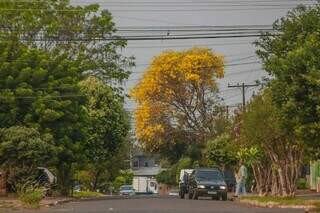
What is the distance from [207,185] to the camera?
43656mm

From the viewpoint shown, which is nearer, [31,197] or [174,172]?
[31,197]

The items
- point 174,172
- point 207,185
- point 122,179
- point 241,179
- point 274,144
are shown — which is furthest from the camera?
point 122,179

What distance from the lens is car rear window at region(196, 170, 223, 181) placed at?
4450 centimetres

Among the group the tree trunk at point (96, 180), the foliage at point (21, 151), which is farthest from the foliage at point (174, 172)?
the foliage at point (21, 151)

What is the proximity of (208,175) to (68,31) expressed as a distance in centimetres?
2070

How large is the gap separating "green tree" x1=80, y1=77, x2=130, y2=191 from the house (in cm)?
5006

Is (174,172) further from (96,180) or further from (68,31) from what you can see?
(68,31)

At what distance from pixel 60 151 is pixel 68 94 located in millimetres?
3734

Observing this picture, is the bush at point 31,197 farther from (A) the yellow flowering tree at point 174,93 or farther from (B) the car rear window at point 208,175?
(A) the yellow flowering tree at point 174,93

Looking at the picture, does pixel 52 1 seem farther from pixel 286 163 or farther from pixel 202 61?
pixel 286 163

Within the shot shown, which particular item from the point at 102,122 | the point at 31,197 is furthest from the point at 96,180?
the point at 31,197

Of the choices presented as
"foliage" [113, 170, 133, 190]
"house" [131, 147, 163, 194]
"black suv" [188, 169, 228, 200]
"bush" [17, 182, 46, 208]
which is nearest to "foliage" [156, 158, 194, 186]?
"house" [131, 147, 163, 194]

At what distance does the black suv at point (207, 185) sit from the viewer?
4353 centimetres

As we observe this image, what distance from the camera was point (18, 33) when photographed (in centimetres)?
5569
